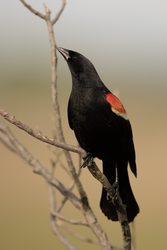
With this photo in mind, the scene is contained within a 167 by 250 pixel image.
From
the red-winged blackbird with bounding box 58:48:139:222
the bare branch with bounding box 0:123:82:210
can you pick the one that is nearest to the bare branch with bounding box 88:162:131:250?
the bare branch with bounding box 0:123:82:210

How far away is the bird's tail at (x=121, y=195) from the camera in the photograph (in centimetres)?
266

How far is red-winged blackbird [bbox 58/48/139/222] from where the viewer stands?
8.26ft

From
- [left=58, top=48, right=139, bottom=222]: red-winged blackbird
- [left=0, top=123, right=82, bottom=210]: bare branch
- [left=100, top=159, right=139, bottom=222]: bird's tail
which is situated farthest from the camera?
[left=100, top=159, right=139, bottom=222]: bird's tail

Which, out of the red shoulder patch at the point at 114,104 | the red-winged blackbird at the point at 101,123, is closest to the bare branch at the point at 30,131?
the red-winged blackbird at the point at 101,123

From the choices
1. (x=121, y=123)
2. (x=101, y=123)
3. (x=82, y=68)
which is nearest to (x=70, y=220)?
(x=101, y=123)

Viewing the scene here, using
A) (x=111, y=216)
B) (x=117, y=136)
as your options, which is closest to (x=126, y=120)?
(x=117, y=136)

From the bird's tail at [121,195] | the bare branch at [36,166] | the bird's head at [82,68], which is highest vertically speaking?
the bird's head at [82,68]

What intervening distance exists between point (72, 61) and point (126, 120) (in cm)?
86

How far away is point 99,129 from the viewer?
2.52 meters

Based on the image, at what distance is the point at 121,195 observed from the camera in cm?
279

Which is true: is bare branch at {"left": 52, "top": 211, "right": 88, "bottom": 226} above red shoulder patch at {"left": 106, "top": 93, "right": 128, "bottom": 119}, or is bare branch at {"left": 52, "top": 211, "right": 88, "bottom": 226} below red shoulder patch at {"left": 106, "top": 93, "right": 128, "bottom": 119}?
below

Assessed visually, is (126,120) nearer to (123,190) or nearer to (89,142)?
(89,142)

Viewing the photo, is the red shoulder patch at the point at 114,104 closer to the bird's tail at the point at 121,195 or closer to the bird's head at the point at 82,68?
the bird's head at the point at 82,68

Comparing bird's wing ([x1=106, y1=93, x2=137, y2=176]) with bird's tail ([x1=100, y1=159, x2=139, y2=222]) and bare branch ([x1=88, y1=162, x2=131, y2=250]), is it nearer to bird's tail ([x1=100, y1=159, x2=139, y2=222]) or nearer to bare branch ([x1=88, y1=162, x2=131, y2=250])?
bird's tail ([x1=100, y1=159, x2=139, y2=222])
